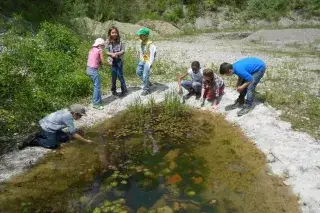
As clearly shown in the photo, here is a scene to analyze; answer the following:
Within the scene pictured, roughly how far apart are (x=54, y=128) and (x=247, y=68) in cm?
443

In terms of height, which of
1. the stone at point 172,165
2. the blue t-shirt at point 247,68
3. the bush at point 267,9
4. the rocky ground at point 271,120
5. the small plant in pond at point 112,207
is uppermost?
the bush at point 267,9

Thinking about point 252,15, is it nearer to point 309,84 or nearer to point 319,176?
point 309,84

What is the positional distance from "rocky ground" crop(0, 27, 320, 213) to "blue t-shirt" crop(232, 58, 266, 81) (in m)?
0.94

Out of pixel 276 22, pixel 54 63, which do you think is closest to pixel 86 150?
pixel 54 63

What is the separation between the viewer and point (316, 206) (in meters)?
5.59

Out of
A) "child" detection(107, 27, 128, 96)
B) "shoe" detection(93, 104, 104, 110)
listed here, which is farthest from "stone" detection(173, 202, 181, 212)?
"child" detection(107, 27, 128, 96)

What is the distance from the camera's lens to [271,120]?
27.5ft

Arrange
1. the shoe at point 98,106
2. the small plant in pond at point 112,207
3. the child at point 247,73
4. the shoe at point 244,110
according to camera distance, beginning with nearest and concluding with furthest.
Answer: the small plant in pond at point 112,207, the child at point 247,73, the shoe at point 244,110, the shoe at point 98,106

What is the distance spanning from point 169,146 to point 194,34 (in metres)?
17.6

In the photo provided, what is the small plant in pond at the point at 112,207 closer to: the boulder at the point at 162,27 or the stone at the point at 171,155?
the stone at the point at 171,155

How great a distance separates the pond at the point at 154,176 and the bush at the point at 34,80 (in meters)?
1.19

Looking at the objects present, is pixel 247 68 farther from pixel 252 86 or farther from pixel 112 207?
pixel 112 207

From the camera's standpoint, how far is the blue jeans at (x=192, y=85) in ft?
31.9

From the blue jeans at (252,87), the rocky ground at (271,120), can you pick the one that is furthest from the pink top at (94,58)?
the blue jeans at (252,87)
